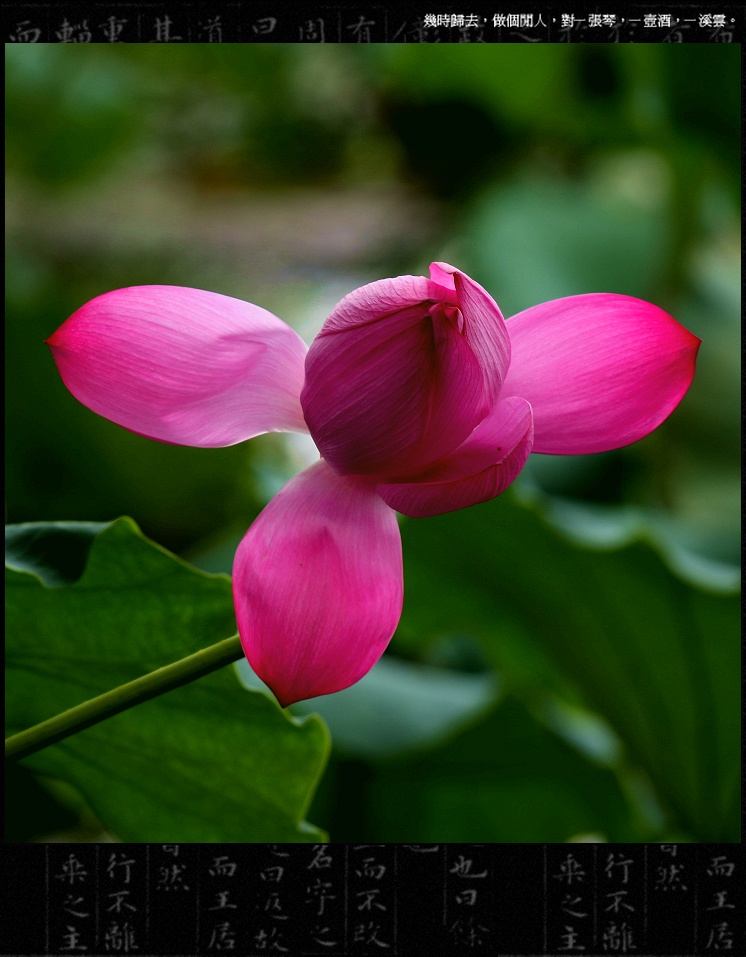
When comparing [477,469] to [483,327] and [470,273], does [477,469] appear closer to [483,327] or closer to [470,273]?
[483,327]

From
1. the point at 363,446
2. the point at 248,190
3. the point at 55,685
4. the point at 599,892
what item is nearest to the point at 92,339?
the point at 363,446

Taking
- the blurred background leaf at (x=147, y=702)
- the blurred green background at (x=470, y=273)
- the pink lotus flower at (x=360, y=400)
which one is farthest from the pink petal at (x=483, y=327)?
the blurred green background at (x=470, y=273)

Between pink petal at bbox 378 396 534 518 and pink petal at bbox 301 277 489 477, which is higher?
pink petal at bbox 301 277 489 477

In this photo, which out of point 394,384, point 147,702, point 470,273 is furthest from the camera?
point 470,273

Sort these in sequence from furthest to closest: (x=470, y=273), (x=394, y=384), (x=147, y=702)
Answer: (x=470, y=273), (x=147, y=702), (x=394, y=384)

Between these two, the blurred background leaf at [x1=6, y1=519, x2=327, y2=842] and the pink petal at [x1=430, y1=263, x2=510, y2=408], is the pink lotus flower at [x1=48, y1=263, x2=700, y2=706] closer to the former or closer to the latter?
the pink petal at [x1=430, y1=263, x2=510, y2=408]

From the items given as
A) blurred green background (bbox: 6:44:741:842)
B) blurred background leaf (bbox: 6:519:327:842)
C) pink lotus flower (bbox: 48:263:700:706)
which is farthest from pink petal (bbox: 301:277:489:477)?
blurred green background (bbox: 6:44:741:842)

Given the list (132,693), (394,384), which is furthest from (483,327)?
(132,693)
